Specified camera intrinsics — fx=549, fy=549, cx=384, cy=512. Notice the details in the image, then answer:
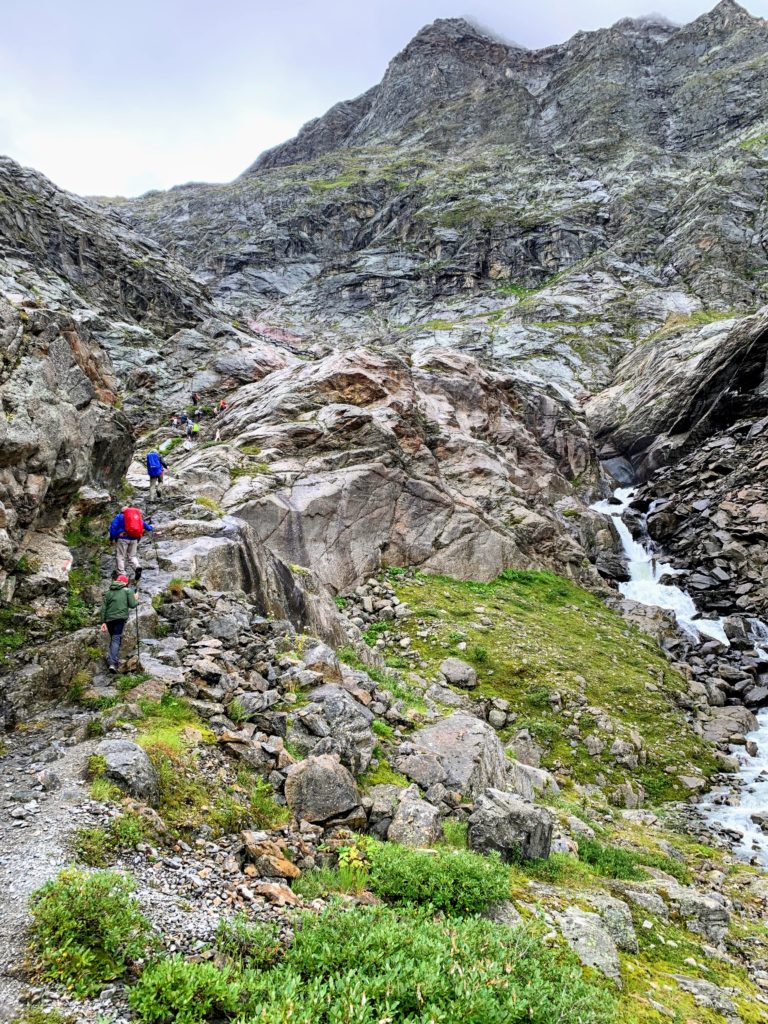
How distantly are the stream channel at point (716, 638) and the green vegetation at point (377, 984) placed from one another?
12577 millimetres

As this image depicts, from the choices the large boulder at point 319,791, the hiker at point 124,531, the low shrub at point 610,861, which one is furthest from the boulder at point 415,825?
the hiker at point 124,531

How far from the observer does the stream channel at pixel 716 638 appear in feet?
50.6

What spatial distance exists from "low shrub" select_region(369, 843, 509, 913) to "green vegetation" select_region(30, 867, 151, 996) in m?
3.00

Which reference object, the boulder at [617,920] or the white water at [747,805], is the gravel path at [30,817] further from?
the white water at [747,805]

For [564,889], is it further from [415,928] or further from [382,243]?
[382,243]

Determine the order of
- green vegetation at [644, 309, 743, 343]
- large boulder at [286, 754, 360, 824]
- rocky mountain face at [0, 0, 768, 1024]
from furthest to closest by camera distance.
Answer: green vegetation at [644, 309, 743, 343], large boulder at [286, 754, 360, 824], rocky mountain face at [0, 0, 768, 1024]

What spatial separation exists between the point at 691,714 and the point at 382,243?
11533 centimetres

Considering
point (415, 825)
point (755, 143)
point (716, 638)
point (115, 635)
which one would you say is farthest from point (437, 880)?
point (755, 143)

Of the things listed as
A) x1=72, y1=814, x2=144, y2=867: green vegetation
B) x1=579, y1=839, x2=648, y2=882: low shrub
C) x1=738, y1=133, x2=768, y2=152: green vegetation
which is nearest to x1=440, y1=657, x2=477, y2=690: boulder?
x1=579, y1=839, x2=648, y2=882: low shrub

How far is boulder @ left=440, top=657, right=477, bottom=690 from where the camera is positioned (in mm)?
20312

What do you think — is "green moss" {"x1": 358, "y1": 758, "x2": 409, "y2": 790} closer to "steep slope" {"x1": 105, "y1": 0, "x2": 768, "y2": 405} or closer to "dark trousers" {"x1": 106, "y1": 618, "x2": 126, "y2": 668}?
"dark trousers" {"x1": 106, "y1": 618, "x2": 126, "y2": 668}

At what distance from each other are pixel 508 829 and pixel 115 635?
7.78 m

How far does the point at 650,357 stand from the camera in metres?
63.5

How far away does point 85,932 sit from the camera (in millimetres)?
5016
